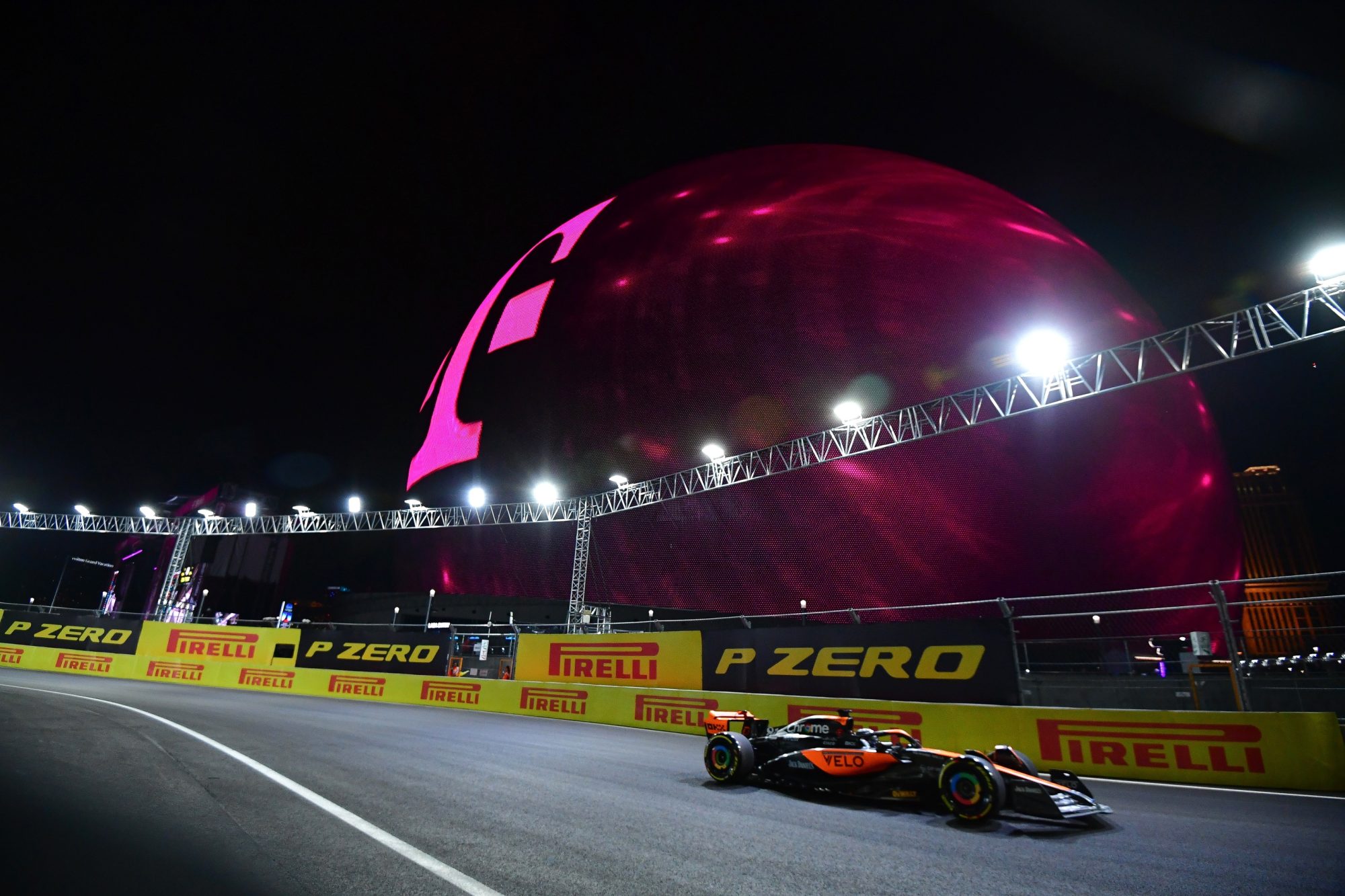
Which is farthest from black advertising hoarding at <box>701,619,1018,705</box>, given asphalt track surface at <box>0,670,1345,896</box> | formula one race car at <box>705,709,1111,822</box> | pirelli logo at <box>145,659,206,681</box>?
pirelli logo at <box>145,659,206,681</box>

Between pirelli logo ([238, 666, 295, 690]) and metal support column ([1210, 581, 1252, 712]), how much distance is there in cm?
2013

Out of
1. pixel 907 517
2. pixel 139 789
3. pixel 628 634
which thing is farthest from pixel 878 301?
pixel 139 789

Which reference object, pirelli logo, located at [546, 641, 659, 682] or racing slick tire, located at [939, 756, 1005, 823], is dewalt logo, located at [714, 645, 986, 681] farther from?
racing slick tire, located at [939, 756, 1005, 823]

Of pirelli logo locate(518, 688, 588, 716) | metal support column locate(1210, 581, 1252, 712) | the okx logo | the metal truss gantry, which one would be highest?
the okx logo

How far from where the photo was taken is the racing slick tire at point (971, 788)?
13.5 ft

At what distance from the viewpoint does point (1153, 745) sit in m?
6.29

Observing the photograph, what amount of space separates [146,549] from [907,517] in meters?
53.5

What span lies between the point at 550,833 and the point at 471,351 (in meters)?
21.4

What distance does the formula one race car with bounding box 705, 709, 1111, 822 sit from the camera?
415cm

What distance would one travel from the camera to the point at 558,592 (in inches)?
778

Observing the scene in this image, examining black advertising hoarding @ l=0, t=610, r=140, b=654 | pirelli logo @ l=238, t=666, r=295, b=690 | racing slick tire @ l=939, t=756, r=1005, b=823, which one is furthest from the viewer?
black advertising hoarding @ l=0, t=610, r=140, b=654

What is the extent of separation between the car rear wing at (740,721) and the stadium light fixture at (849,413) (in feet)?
28.3

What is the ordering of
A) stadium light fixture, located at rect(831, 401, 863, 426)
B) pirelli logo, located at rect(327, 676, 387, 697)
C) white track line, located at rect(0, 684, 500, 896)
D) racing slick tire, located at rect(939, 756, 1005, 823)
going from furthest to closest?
pirelli logo, located at rect(327, 676, 387, 697) → stadium light fixture, located at rect(831, 401, 863, 426) → racing slick tire, located at rect(939, 756, 1005, 823) → white track line, located at rect(0, 684, 500, 896)

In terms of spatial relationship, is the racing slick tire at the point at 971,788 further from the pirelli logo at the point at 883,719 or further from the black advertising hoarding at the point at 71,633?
the black advertising hoarding at the point at 71,633
